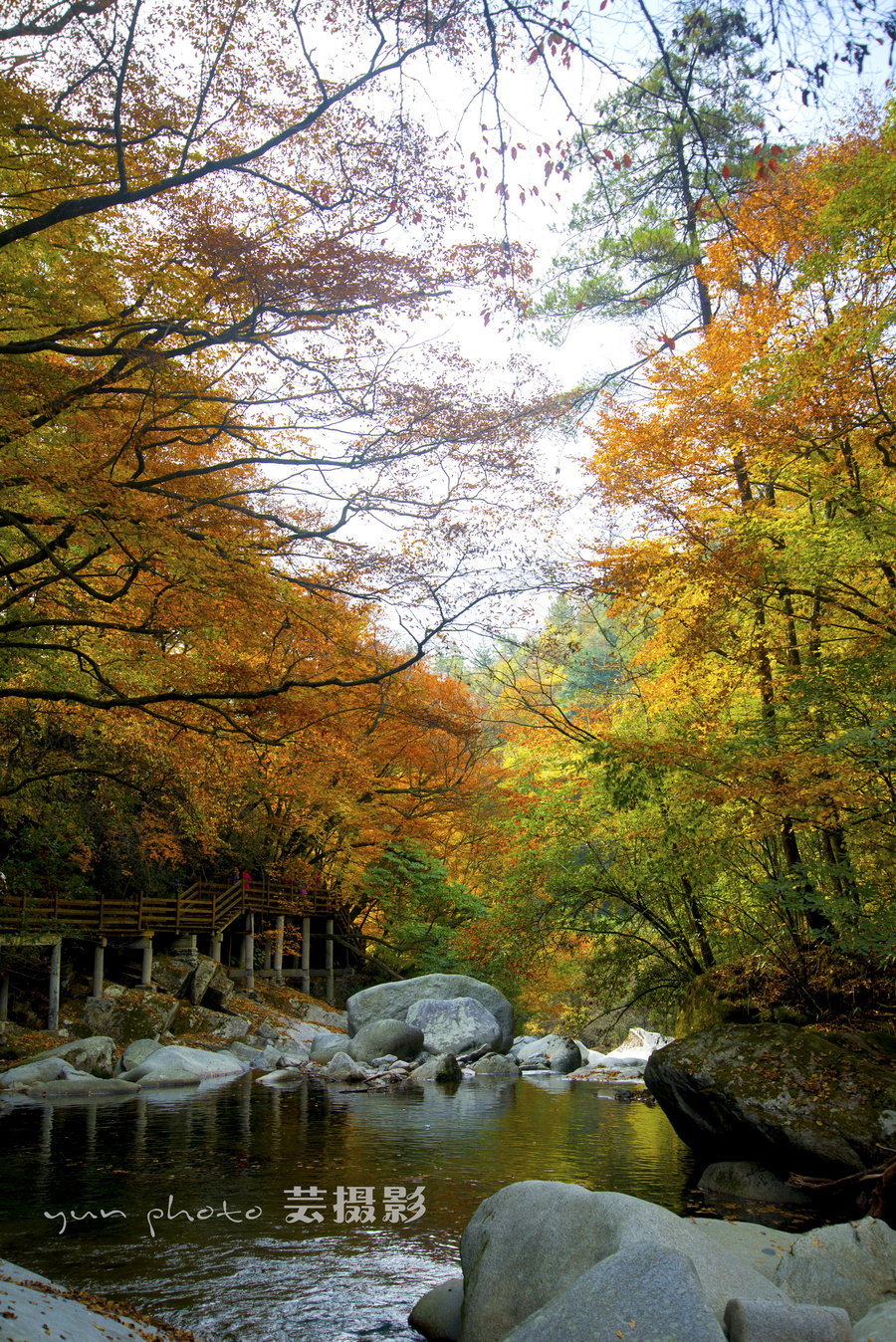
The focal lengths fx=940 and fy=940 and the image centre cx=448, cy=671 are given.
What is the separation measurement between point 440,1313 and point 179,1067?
1115cm

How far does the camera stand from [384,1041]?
18.6m

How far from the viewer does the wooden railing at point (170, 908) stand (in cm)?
1612

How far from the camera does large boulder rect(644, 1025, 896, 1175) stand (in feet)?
24.0

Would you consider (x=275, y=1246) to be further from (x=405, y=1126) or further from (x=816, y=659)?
(x=816, y=659)

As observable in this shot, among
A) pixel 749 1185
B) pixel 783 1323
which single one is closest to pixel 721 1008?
pixel 749 1185

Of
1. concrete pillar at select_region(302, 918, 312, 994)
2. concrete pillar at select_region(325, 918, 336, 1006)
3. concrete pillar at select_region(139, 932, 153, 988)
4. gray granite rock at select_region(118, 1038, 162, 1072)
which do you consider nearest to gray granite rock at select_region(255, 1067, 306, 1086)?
gray granite rock at select_region(118, 1038, 162, 1072)

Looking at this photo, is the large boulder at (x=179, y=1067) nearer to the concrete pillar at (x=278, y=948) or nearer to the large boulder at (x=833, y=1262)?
the concrete pillar at (x=278, y=948)

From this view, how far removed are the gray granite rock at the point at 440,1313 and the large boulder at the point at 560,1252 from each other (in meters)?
0.18

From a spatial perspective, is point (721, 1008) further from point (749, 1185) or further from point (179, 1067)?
point (179, 1067)

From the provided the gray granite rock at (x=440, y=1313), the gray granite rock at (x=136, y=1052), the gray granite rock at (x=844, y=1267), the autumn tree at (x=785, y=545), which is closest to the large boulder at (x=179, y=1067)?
the gray granite rock at (x=136, y=1052)

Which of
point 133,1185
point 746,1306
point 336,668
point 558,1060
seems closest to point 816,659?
point 336,668

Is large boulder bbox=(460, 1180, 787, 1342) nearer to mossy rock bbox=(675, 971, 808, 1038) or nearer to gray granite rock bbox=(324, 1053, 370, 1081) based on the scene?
mossy rock bbox=(675, 971, 808, 1038)

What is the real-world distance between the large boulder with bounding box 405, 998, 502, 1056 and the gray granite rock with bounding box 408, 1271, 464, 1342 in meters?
15.0

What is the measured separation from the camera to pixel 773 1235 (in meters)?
5.61
